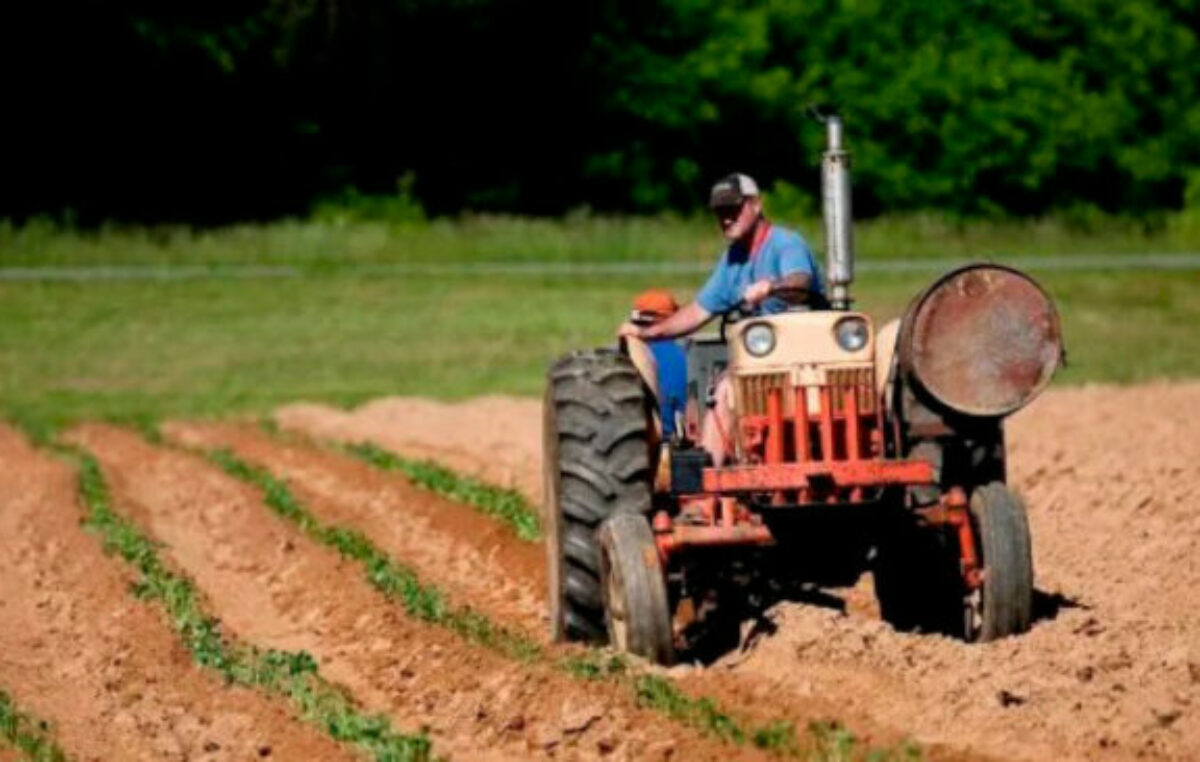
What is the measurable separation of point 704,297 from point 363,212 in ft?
109

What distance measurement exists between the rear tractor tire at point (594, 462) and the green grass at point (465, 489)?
385 cm

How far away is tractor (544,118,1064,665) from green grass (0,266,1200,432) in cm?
1404

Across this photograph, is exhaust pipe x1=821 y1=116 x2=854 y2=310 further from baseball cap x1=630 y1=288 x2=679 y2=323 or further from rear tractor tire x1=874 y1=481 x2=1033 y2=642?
rear tractor tire x1=874 y1=481 x2=1033 y2=642

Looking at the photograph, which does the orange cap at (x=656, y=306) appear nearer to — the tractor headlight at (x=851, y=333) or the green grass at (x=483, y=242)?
the tractor headlight at (x=851, y=333)

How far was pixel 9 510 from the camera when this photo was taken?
18234 millimetres

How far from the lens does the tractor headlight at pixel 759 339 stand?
11.3 meters

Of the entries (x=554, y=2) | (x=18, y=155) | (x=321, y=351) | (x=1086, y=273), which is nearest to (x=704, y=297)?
(x=321, y=351)

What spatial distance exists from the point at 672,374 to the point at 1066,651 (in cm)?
245

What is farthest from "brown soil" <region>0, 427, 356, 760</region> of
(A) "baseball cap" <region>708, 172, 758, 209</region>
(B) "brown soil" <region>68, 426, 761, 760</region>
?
(A) "baseball cap" <region>708, 172, 758, 209</region>

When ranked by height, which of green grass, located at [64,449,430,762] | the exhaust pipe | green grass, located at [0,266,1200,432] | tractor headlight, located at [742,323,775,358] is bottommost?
green grass, located at [0,266,1200,432]

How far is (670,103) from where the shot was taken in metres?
48.3

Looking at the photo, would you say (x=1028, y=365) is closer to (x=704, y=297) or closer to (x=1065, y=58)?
(x=704, y=297)

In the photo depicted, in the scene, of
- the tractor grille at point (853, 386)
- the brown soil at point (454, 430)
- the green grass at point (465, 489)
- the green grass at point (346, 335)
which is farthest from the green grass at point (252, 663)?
the green grass at point (346, 335)

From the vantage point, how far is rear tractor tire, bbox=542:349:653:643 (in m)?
11.5
